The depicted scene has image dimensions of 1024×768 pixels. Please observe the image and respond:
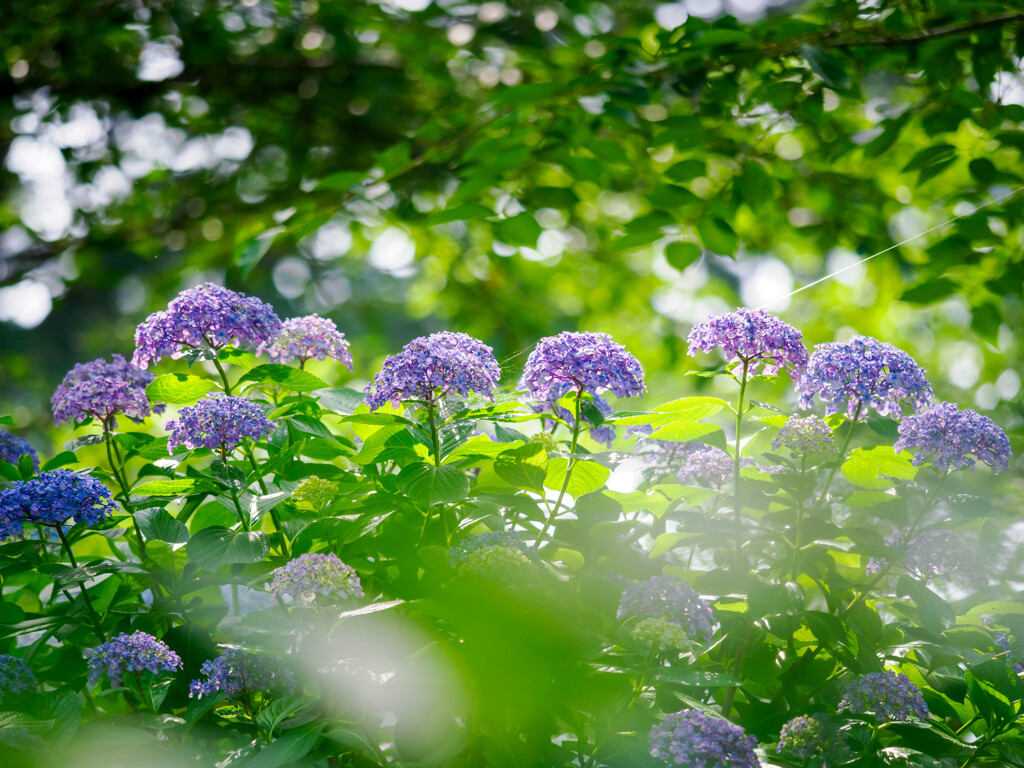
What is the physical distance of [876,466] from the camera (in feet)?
2.97

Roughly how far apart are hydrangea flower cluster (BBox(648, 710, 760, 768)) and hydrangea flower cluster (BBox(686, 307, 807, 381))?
0.40m

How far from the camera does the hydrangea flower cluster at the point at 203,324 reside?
99cm

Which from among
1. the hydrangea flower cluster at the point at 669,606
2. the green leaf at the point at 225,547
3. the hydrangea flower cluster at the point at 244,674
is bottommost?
the hydrangea flower cluster at the point at 244,674

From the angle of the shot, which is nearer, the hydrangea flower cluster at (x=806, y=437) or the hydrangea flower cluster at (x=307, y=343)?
the hydrangea flower cluster at (x=806, y=437)

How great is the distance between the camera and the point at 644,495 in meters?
0.98

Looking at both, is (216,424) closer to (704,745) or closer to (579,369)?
(579,369)


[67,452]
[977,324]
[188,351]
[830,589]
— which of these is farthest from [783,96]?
[67,452]

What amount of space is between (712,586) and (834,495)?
197 mm

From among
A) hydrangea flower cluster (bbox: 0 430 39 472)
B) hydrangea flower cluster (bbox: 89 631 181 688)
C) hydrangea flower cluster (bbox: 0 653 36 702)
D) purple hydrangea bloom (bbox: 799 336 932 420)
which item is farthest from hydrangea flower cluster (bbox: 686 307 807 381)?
hydrangea flower cluster (bbox: 0 430 39 472)

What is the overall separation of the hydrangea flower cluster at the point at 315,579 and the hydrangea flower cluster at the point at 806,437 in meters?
0.47

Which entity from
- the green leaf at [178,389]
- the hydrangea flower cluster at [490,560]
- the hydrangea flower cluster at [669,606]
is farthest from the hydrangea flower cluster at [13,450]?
the hydrangea flower cluster at [669,606]

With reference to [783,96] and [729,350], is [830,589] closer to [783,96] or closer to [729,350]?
[729,350]

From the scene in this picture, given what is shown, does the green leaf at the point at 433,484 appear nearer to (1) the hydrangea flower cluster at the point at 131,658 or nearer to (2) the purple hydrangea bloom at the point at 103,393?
(1) the hydrangea flower cluster at the point at 131,658

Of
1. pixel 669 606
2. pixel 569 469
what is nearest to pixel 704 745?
pixel 669 606
